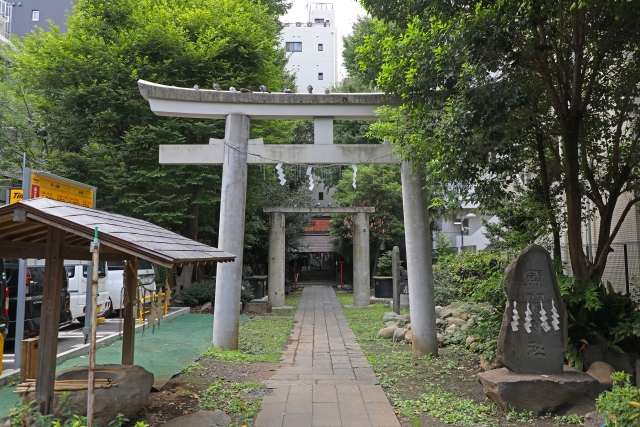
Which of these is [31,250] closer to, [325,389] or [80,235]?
[80,235]

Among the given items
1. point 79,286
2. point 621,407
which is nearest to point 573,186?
point 621,407

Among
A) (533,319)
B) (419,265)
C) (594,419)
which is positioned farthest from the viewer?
(419,265)

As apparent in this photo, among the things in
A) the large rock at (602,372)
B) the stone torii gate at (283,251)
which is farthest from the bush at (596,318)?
the stone torii gate at (283,251)

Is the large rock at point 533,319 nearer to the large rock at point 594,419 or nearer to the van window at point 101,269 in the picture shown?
the large rock at point 594,419

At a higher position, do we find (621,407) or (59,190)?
(59,190)

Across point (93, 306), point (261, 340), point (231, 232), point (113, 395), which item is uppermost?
point (231, 232)

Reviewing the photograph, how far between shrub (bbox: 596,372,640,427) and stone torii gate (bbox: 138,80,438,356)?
5.07 metres

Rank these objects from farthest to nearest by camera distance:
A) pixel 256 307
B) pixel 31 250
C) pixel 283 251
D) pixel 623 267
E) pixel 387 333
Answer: pixel 283 251 → pixel 256 307 → pixel 387 333 → pixel 623 267 → pixel 31 250

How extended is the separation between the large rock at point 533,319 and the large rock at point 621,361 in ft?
3.90

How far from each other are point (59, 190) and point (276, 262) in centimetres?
1058

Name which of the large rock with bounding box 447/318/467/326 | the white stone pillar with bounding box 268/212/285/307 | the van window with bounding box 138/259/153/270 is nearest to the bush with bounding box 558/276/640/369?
the large rock with bounding box 447/318/467/326

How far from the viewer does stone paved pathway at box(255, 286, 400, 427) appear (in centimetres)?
602

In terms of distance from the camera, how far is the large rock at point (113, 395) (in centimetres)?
508

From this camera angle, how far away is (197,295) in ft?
57.9
